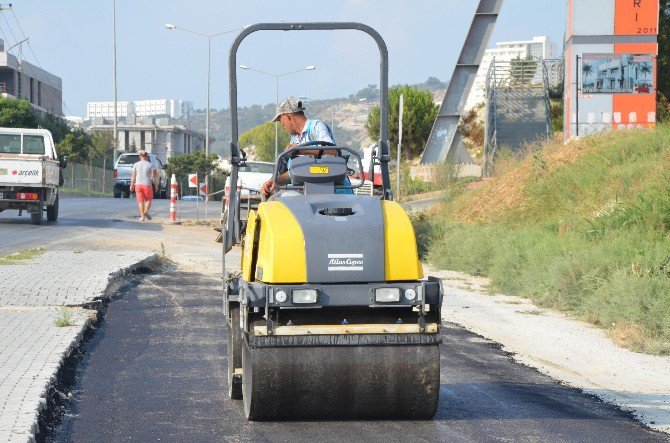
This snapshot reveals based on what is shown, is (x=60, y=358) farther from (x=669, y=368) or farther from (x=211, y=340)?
(x=669, y=368)

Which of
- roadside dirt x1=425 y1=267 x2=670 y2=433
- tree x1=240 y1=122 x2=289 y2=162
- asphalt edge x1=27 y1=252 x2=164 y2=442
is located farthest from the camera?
tree x1=240 y1=122 x2=289 y2=162

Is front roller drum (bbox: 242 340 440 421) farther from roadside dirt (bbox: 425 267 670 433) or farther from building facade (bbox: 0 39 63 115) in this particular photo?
building facade (bbox: 0 39 63 115)

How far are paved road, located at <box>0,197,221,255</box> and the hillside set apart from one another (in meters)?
7.34

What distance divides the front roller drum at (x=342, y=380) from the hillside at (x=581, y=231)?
5.12m

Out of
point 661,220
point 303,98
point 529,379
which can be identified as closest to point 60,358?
point 303,98

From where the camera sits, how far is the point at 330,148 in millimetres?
8023

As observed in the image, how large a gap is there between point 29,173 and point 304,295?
22549mm

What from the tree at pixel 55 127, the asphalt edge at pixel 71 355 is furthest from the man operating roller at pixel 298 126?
the tree at pixel 55 127

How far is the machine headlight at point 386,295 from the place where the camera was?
718 cm

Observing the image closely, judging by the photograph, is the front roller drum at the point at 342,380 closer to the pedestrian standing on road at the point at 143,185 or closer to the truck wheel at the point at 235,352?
the truck wheel at the point at 235,352

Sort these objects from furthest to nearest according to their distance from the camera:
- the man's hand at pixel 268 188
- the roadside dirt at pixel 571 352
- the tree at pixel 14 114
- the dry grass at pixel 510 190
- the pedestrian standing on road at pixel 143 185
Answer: the tree at pixel 14 114 → the pedestrian standing on road at pixel 143 185 → the dry grass at pixel 510 190 → the roadside dirt at pixel 571 352 → the man's hand at pixel 268 188

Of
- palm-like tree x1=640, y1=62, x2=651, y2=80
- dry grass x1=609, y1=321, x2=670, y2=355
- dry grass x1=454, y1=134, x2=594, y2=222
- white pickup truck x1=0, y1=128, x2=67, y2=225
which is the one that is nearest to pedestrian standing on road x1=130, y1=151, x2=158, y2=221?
white pickup truck x1=0, y1=128, x2=67, y2=225

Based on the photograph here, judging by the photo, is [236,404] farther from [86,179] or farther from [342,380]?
[86,179]

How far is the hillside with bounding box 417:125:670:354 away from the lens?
13.7 metres
